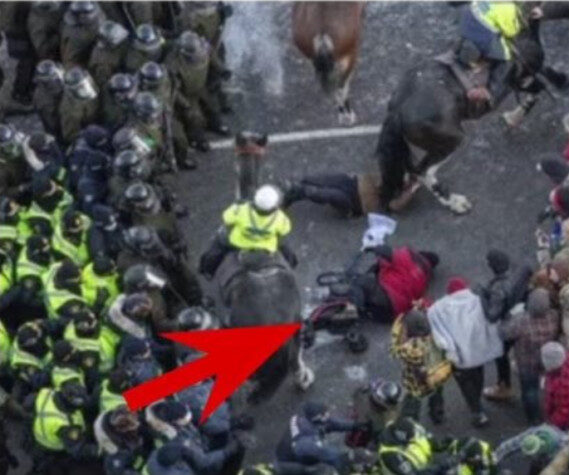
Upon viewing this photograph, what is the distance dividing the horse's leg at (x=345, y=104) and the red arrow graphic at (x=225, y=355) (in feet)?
10.3

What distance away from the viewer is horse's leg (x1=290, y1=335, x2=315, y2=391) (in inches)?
523

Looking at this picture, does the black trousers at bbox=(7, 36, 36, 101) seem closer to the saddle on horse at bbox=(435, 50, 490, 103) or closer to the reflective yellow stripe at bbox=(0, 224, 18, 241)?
the reflective yellow stripe at bbox=(0, 224, 18, 241)

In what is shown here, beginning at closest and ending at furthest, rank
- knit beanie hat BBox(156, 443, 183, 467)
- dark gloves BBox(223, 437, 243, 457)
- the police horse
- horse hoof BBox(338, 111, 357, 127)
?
1. knit beanie hat BBox(156, 443, 183, 467)
2. dark gloves BBox(223, 437, 243, 457)
3. the police horse
4. horse hoof BBox(338, 111, 357, 127)

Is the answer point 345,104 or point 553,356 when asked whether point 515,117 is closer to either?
point 345,104

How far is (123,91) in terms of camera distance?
14.2 meters

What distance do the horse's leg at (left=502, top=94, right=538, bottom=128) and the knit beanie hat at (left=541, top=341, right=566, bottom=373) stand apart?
4.00 metres

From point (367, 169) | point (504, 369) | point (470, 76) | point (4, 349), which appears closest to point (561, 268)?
point (504, 369)

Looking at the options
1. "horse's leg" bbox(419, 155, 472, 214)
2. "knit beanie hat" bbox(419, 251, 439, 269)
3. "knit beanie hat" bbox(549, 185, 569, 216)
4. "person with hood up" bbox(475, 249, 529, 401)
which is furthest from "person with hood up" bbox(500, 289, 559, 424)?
"horse's leg" bbox(419, 155, 472, 214)

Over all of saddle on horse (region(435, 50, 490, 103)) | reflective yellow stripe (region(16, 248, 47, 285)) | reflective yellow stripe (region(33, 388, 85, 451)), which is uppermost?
saddle on horse (region(435, 50, 490, 103))

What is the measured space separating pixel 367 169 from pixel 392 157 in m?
1.09

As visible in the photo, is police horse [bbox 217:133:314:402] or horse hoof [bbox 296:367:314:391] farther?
horse hoof [bbox 296:367:314:391]

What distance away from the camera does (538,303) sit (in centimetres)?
1221

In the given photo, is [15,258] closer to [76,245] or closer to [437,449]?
[76,245]

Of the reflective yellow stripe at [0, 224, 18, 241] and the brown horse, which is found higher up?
the brown horse
